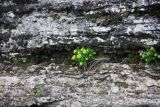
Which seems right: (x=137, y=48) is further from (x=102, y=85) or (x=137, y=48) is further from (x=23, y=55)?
(x=23, y=55)

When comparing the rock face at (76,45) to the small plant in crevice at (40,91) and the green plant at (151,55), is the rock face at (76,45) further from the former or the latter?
the green plant at (151,55)

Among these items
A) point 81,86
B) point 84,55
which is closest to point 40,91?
point 81,86

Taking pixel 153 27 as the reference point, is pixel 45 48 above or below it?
below

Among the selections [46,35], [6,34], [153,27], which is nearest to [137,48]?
[153,27]

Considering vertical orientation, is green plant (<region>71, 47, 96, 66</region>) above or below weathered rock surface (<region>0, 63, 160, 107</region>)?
above

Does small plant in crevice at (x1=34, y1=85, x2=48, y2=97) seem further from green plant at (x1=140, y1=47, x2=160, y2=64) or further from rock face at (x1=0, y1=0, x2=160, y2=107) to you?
green plant at (x1=140, y1=47, x2=160, y2=64)

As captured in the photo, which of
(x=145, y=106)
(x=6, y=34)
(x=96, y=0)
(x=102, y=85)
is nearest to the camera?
(x=145, y=106)

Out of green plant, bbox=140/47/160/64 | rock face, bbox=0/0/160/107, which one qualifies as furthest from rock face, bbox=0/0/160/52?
green plant, bbox=140/47/160/64
